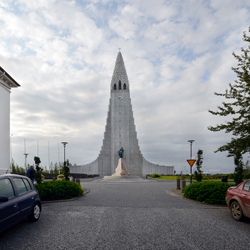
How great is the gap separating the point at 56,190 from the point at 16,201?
5908 millimetres

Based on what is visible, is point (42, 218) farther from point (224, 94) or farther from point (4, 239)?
point (224, 94)

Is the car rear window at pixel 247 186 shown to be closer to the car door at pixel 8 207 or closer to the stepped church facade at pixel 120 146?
the car door at pixel 8 207

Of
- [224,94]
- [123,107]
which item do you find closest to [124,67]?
[123,107]

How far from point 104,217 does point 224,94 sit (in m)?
13.8

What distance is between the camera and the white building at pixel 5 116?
73.4 ft

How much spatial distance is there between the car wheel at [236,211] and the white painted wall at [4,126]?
2026 centimetres

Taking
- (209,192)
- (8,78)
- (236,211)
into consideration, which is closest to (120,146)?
(8,78)

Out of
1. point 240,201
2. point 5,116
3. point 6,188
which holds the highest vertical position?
point 5,116

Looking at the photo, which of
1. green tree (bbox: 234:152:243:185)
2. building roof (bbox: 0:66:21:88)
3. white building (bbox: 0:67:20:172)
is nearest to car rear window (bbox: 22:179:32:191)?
green tree (bbox: 234:152:243:185)

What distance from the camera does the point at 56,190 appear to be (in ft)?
39.2

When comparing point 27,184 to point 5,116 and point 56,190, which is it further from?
point 5,116

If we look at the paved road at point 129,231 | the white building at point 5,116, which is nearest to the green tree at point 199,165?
the paved road at point 129,231

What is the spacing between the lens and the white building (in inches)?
881

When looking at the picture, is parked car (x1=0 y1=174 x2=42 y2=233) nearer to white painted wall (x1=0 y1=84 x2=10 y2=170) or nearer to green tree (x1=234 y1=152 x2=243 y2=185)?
green tree (x1=234 y1=152 x2=243 y2=185)
